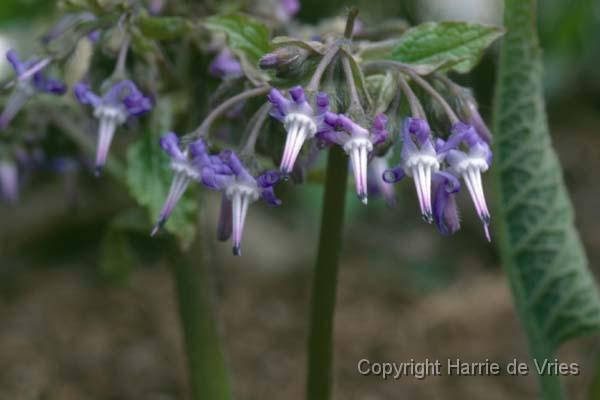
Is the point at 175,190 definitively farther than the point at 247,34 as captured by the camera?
No

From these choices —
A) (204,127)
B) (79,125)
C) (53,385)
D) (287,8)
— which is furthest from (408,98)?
(53,385)

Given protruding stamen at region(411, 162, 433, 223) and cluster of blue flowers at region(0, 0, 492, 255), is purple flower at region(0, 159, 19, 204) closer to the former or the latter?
cluster of blue flowers at region(0, 0, 492, 255)

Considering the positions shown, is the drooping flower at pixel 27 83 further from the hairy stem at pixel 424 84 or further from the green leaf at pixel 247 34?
the hairy stem at pixel 424 84

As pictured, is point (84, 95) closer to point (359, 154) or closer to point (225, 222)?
point (225, 222)

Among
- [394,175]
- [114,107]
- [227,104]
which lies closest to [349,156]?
[394,175]

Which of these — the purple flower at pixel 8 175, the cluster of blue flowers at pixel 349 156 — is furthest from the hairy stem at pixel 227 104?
the purple flower at pixel 8 175

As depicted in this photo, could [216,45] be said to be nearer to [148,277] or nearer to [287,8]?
[287,8]

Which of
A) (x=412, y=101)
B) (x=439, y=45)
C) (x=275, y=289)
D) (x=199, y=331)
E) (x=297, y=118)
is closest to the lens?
(x=297, y=118)
